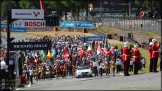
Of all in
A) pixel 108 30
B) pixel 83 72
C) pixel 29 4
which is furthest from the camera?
pixel 29 4

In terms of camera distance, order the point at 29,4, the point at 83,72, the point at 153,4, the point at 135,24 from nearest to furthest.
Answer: the point at 83,72 → the point at 135,24 → the point at 153,4 → the point at 29,4

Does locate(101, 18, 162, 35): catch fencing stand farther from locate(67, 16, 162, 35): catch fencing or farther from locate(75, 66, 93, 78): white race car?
locate(75, 66, 93, 78): white race car

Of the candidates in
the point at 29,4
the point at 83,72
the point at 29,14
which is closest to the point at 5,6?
the point at 29,4

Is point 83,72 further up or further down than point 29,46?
further down

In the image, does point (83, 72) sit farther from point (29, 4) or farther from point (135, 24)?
point (29, 4)

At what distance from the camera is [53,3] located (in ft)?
309

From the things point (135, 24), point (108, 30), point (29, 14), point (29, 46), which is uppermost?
point (29, 14)

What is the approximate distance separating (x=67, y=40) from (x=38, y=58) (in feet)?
42.6

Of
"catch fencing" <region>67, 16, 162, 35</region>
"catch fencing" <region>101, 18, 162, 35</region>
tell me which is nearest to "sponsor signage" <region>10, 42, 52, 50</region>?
"catch fencing" <region>67, 16, 162, 35</region>

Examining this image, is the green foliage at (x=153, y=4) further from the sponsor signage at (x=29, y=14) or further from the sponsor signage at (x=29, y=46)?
the sponsor signage at (x=29, y=46)

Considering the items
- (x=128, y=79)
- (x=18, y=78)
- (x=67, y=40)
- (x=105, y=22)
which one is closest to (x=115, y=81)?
(x=128, y=79)

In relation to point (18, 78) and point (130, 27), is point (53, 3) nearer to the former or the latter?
point (130, 27)

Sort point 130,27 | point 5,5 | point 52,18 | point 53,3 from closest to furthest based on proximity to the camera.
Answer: point 52,18 → point 130,27 → point 53,3 → point 5,5

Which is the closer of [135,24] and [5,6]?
[135,24]
